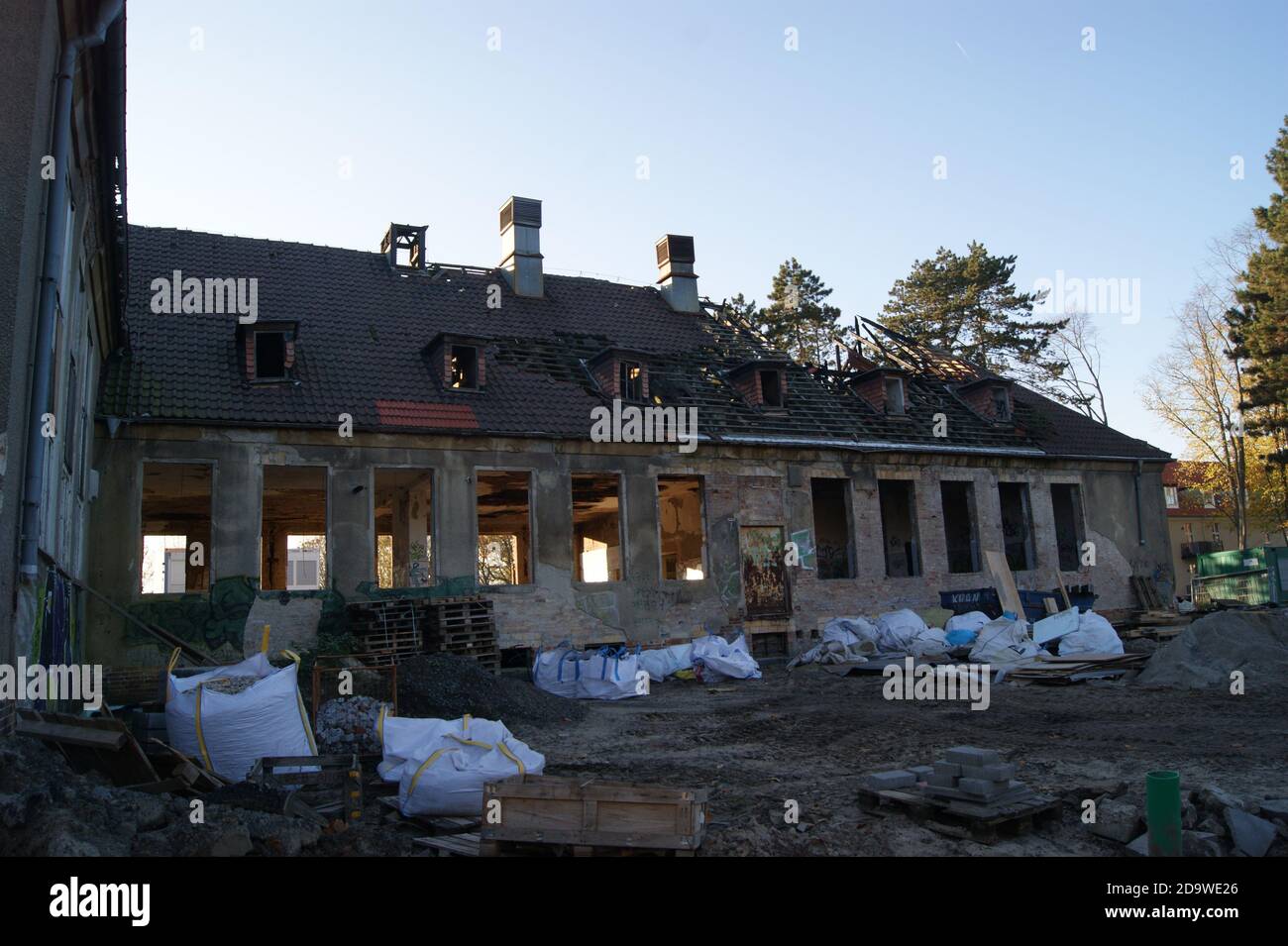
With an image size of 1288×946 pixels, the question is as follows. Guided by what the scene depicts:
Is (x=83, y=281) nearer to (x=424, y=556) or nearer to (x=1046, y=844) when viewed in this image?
(x=424, y=556)

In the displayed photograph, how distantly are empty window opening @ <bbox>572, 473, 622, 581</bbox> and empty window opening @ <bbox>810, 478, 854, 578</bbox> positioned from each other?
5.60m

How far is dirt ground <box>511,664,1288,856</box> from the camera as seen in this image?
721cm

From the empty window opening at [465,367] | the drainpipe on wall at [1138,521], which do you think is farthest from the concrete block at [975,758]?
the drainpipe on wall at [1138,521]

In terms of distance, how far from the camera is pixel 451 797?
753cm

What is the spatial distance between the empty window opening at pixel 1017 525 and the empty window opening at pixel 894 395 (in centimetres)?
321

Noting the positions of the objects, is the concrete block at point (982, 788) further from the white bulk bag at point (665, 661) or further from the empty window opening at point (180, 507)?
the empty window opening at point (180, 507)

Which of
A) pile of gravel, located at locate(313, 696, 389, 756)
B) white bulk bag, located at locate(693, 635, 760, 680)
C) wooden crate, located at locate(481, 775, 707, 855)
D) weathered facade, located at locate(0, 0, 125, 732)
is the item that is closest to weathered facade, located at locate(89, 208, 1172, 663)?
white bulk bag, located at locate(693, 635, 760, 680)

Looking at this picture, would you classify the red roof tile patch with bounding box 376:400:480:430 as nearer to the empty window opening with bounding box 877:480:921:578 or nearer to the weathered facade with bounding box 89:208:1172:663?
the weathered facade with bounding box 89:208:1172:663

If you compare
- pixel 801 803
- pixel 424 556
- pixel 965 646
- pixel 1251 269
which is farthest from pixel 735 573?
pixel 1251 269

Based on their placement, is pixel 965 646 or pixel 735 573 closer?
pixel 965 646

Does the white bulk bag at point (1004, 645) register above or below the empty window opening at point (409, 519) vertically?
below

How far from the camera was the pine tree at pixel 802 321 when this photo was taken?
4047 cm

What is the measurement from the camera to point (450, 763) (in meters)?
7.73
